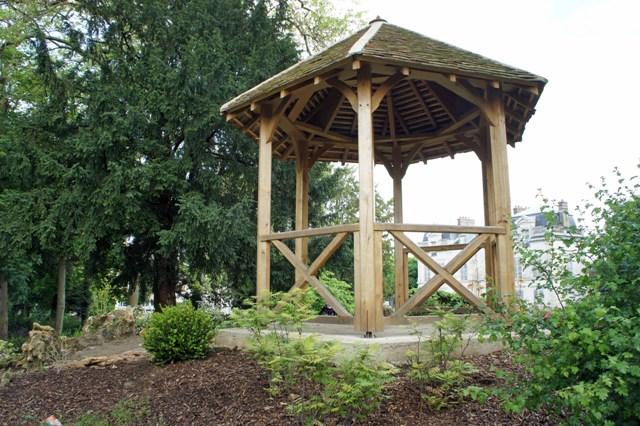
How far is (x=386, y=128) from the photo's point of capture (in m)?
9.50

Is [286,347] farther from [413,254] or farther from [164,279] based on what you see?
[164,279]

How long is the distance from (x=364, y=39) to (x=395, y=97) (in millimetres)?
2479

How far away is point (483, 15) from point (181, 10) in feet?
26.1

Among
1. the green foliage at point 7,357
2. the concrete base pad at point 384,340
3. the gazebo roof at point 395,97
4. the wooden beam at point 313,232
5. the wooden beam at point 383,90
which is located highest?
the gazebo roof at point 395,97

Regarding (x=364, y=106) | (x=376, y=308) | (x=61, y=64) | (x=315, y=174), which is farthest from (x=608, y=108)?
(x=61, y=64)

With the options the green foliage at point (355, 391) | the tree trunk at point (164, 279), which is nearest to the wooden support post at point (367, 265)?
the green foliage at point (355, 391)

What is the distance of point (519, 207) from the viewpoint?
30.9m

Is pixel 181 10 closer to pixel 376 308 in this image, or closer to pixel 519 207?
pixel 376 308

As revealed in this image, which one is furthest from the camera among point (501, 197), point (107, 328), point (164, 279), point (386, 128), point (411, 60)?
point (164, 279)

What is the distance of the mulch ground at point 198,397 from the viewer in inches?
158

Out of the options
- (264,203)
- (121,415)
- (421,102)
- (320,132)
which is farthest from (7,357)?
(421,102)

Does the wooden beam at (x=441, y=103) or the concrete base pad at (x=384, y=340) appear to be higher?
the wooden beam at (x=441, y=103)

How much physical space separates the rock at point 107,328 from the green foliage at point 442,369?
281 inches

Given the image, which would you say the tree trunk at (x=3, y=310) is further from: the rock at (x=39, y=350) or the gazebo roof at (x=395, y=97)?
the gazebo roof at (x=395, y=97)
